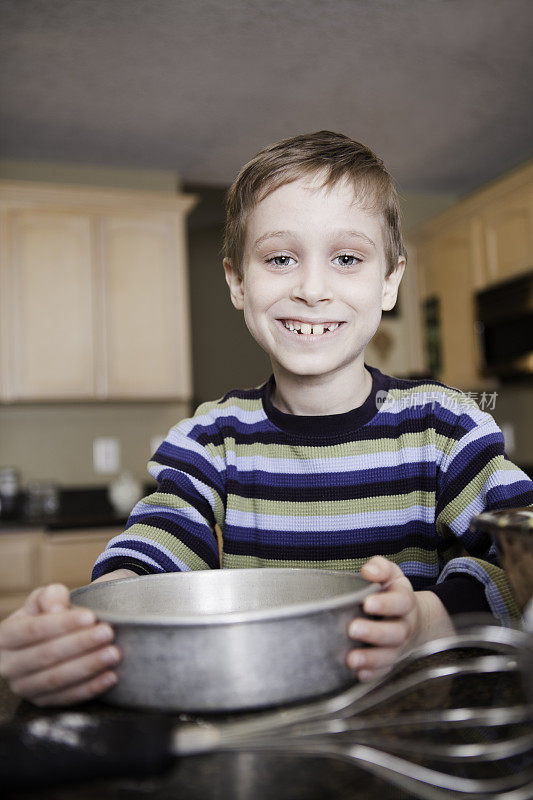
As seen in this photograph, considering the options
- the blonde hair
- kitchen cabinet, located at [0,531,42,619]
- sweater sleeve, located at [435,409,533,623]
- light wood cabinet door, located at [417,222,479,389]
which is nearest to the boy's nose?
the blonde hair

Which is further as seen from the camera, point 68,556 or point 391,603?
point 68,556

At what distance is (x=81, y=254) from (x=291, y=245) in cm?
259

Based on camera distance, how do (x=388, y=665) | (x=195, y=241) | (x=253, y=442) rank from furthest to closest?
(x=195, y=241), (x=253, y=442), (x=388, y=665)

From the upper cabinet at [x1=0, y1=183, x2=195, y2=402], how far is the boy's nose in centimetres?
249

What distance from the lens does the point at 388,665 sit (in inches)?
18.3

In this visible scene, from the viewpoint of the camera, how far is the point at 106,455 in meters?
3.52

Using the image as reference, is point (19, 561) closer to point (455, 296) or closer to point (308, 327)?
point (308, 327)

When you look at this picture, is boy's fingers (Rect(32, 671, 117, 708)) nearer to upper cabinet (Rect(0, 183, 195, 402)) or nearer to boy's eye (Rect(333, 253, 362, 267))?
→ boy's eye (Rect(333, 253, 362, 267))

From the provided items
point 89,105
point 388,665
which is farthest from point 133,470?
point 388,665

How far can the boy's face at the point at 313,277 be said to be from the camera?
0.86 metres

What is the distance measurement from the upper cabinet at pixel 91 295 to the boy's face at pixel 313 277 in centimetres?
241

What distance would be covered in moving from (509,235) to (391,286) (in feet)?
8.57

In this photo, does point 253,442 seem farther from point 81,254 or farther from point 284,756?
point 81,254

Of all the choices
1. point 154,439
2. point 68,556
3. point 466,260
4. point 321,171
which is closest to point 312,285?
point 321,171
